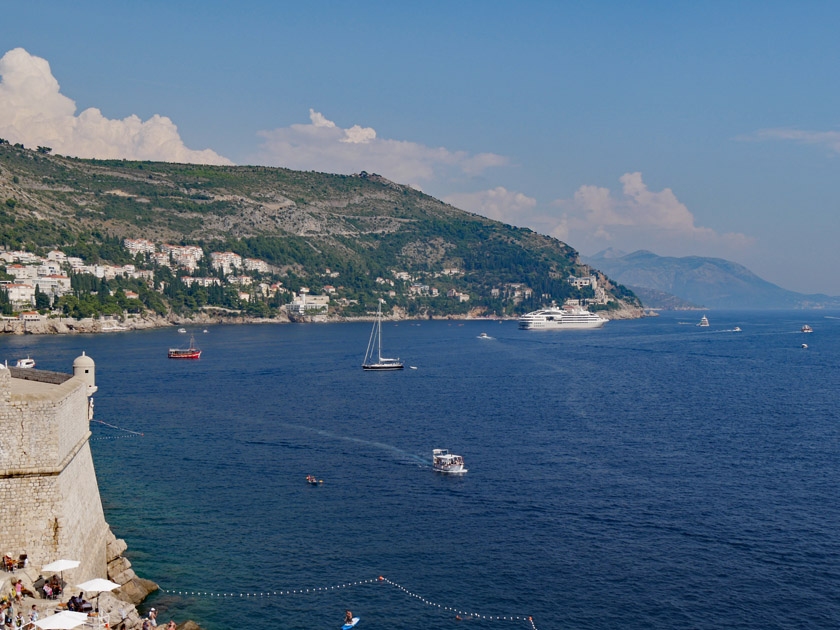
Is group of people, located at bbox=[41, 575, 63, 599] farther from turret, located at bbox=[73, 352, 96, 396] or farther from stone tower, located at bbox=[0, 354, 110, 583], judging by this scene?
turret, located at bbox=[73, 352, 96, 396]

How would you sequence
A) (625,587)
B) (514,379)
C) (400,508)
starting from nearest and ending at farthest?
(625,587) → (400,508) → (514,379)

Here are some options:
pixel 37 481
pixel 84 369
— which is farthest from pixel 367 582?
pixel 84 369

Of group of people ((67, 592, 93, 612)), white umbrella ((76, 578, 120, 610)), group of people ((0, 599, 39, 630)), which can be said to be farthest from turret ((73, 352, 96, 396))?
group of people ((0, 599, 39, 630))

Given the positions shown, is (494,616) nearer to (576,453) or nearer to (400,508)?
(400,508)

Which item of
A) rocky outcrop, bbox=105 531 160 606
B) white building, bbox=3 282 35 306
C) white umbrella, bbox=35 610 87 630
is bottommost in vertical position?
rocky outcrop, bbox=105 531 160 606

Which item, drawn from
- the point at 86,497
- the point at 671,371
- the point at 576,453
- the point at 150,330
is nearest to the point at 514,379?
the point at 671,371

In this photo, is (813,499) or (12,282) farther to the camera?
(12,282)

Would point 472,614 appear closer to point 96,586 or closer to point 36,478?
point 96,586
